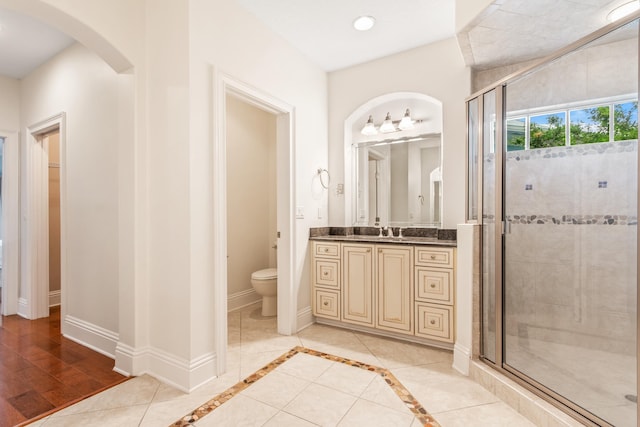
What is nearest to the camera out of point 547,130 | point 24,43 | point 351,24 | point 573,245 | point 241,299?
point 573,245

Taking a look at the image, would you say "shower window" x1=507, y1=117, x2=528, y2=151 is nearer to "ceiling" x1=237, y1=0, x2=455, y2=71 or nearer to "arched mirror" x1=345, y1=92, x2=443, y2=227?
"arched mirror" x1=345, y1=92, x2=443, y2=227

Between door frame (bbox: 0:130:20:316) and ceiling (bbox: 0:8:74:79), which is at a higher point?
ceiling (bbox: 0:8:74:79)

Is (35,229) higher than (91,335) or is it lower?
higher

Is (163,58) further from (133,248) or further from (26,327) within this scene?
(26,327)

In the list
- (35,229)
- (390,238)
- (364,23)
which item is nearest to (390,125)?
(364,23)

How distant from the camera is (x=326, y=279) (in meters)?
3.08

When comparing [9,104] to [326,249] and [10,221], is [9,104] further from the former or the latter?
[326,249]

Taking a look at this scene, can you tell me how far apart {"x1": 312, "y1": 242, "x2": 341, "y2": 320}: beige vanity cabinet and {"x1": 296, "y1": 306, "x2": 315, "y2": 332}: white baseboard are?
6cm

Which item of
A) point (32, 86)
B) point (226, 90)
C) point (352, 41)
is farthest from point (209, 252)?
point (32, 86)

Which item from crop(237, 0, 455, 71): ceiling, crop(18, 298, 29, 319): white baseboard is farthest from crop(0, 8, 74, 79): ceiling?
crop(18, 298, 29, 319): white baseboard

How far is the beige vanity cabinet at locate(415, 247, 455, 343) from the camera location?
8.03 ft

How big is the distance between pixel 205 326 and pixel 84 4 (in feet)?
6.87

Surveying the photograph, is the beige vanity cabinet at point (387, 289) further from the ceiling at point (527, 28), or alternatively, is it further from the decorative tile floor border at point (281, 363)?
the ceiling at point (527, 28)

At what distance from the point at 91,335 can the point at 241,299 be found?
1.51 meters
